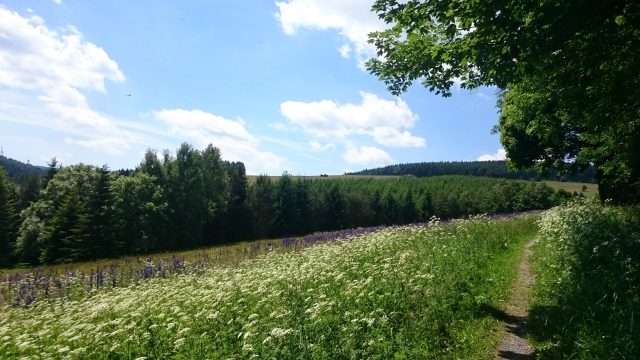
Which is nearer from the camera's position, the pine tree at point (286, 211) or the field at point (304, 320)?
the field at point (304, 320)

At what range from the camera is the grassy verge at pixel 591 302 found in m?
4.87

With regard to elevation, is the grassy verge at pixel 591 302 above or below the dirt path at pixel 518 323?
above

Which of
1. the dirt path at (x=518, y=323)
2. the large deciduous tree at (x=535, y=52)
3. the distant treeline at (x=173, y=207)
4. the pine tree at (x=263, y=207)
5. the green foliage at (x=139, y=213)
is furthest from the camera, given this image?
the pine tree at (x=263, y=207)

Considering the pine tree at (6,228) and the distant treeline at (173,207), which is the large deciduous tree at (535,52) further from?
the pine tree at (6,228)

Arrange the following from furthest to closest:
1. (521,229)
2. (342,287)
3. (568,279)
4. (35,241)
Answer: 1. (35,241)
2. (521,229)
3. (568,279)
4. (342,287)

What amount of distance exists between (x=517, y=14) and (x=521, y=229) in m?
17.3

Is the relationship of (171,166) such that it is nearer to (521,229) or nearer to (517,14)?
(521,229)

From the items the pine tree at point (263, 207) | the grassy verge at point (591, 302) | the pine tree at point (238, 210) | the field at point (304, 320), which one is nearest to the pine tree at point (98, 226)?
the pine tree at point (238, 210)

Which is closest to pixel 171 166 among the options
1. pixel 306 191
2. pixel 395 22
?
pixel 306 191

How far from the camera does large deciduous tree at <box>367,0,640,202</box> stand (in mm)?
7176

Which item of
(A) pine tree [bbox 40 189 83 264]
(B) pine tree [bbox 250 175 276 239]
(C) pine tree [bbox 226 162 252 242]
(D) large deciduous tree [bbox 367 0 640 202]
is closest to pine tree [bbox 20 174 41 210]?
(A) pine tree [bbox 40 189 83 264]

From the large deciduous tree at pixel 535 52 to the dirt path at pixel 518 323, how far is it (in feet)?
15.8

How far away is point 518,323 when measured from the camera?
23.8 ft

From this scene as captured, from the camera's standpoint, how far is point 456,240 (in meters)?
13.1
